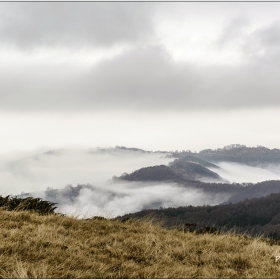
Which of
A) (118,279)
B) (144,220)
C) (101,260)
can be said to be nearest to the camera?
(118,279)

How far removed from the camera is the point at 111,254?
28.4 feet

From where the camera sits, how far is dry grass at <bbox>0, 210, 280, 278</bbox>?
7121mm

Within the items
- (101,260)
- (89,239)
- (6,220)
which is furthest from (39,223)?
(101,260)

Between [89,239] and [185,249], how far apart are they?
2.97m

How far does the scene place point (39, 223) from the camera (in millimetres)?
11438

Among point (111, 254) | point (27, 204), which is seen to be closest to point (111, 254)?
point (111, 254)

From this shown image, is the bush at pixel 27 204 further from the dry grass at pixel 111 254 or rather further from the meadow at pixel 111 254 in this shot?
the dry grass at pixel 111 254

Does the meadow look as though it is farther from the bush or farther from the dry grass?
the bush

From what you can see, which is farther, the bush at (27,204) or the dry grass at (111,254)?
the bush at (27,204)

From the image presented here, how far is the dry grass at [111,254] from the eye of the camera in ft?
23.4

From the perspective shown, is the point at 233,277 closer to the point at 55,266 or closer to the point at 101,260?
the point at 101,260

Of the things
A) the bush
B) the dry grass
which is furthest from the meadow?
the bush

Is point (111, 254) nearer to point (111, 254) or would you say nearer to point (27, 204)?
point (111, 254)

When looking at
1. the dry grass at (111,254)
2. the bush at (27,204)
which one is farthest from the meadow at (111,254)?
the bush at (27,204)
